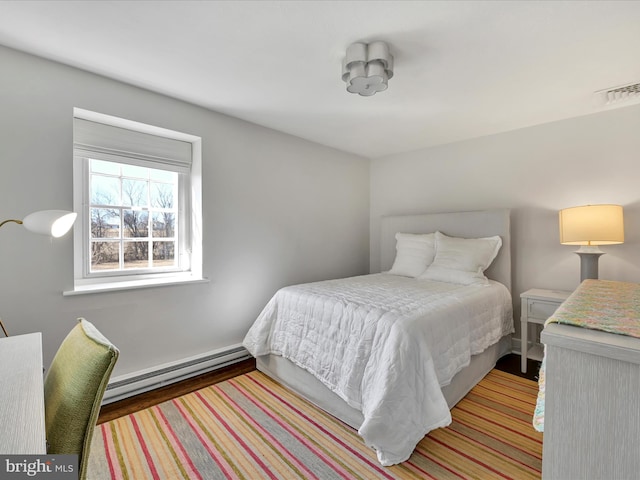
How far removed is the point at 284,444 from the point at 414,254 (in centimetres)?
226

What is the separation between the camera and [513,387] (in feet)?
7.57

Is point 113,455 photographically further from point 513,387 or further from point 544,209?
point 544,209

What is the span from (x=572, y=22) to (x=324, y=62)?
1307 millimetres

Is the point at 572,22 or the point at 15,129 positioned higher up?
the point at 572,22

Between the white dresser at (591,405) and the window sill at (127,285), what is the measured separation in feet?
7.75

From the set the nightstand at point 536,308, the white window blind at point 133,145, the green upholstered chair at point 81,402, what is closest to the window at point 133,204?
the white window blind at point 133,145

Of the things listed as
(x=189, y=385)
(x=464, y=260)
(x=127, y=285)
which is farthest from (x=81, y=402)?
(x=464, y=260)

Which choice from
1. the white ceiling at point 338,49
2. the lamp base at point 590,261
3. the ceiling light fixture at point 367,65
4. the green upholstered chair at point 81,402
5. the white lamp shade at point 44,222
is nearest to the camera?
the green upholstered chair at point 81,402

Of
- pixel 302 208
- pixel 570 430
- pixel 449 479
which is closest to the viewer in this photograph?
pixel 570 430

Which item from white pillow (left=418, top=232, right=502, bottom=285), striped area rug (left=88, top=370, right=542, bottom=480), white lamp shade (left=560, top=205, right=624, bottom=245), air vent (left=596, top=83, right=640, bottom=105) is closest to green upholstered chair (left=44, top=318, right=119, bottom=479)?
striped area rug (left=88, top=370, right=542, bottom=480)

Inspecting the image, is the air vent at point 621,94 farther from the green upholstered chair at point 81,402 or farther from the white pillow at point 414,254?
the green upholstered chair at point 81,402

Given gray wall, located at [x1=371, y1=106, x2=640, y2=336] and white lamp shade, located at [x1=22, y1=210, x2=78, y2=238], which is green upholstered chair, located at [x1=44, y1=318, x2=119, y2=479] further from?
gray wall, located at [x1=371, y1=106, x2=640, y2=336]

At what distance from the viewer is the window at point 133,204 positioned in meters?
2.15

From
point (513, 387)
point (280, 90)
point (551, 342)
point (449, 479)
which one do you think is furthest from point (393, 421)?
point (280, 90)
